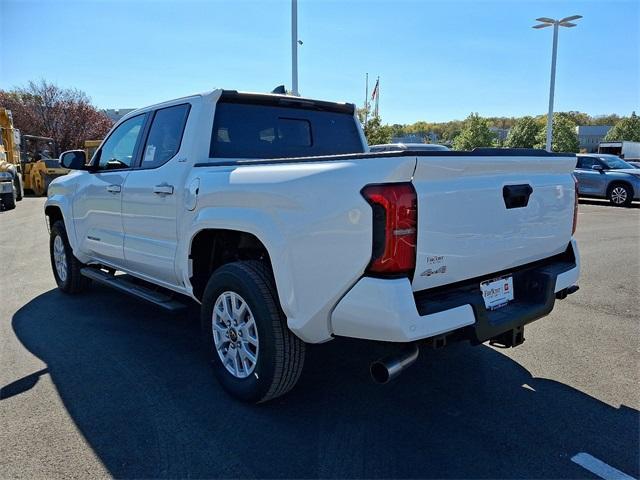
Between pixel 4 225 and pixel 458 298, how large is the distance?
12810 millimetres

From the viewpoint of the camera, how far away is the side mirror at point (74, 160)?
5.16 m

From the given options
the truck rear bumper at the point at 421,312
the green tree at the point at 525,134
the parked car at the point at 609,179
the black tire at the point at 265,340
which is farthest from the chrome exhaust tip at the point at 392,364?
the green tree at the point at 525,134

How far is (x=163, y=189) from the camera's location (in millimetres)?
3797

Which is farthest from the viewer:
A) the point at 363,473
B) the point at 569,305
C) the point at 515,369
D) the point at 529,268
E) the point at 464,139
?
the point at 464,139

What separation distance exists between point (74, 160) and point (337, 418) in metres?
3.87

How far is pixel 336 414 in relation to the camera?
3.12 meters

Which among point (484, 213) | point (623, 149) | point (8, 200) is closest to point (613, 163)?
point (484, 213)

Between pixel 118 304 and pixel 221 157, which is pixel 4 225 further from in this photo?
pixel 221 157

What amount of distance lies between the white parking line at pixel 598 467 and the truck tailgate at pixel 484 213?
107cm

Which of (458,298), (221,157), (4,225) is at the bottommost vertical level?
(4,225)

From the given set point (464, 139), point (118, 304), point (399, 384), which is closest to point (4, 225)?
point (118, 304)

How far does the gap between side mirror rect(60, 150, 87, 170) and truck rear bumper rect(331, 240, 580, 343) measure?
149 inches

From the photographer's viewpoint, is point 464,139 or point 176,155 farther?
point 464,139

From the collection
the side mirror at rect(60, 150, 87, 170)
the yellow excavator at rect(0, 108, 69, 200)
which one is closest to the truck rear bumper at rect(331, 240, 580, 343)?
the side mirror at rect(60, 150, 87, 170)
